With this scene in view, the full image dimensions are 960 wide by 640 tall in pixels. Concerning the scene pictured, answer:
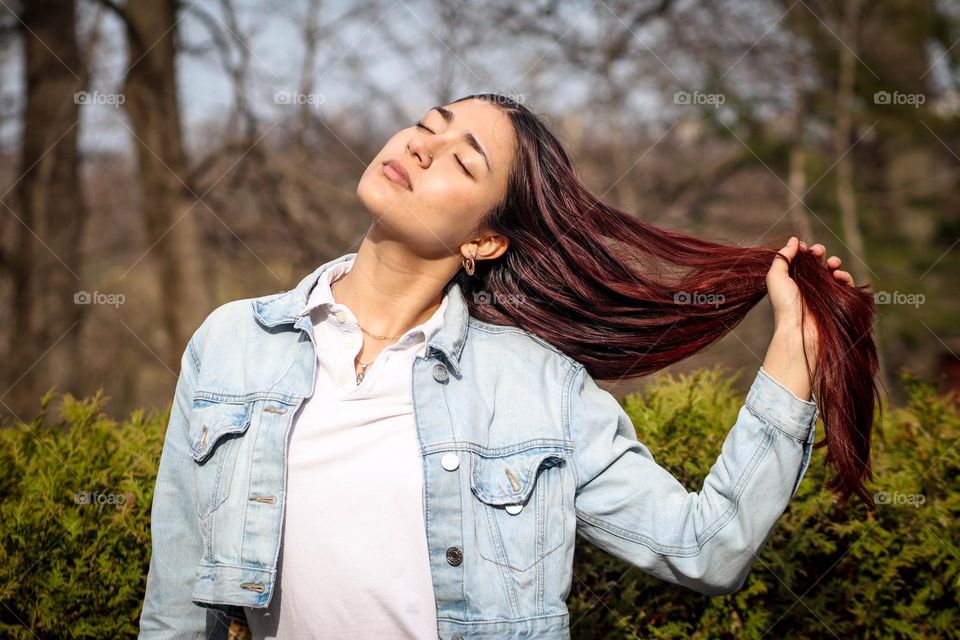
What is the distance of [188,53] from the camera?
7.17 m

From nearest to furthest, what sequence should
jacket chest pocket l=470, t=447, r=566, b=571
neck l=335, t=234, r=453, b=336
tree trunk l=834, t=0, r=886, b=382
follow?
1. jacket chest pocket l=470, t=447, r=566, b=571
2. neck l=335, t=234, r=453, b=336
3. tree trunk l=834, t=0, r=886, b=382

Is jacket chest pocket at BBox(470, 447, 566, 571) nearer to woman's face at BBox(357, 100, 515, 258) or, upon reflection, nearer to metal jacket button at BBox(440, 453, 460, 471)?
→ metal jacket button at BBox(440, 453, 460, 471)

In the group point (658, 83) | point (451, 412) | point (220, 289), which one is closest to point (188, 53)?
point (220, 289)

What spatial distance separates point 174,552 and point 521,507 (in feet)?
2.46

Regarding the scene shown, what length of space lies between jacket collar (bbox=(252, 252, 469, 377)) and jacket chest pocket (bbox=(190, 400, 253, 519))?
216mm

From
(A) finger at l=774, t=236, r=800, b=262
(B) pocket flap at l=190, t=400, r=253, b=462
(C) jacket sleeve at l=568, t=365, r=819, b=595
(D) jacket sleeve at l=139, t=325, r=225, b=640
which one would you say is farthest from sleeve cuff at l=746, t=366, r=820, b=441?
(D) jacket sleeve at l=139, t=325, r=225, b=640

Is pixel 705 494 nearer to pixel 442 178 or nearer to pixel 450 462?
pixel 450 462

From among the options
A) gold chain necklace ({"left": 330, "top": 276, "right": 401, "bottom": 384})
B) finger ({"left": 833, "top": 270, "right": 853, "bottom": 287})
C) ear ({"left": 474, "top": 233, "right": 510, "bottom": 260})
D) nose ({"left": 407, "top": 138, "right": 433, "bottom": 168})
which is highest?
nose ({"left": 407, "top": 138, "right": 433, "bottom": 168})

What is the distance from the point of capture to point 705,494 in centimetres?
172

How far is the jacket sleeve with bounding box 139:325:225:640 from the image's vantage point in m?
1.83

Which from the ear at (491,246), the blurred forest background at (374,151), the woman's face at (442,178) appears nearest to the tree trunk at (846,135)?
the blurred forest background at (374,151)

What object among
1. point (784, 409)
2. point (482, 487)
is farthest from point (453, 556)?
point (784, 409)

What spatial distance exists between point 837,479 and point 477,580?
79 centimetres

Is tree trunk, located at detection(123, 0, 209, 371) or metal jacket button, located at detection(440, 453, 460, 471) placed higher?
tree trunk, located at detection(123, 0, 209, 371)
